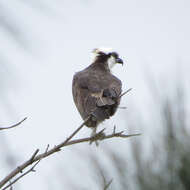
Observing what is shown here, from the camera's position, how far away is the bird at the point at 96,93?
14.4 ft

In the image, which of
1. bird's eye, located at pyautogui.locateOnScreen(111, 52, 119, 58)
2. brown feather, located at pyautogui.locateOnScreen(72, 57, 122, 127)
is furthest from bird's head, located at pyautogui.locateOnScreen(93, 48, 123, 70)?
brown feather, located at pyautogui.locateOnScreen(72, 57, 122, 127)

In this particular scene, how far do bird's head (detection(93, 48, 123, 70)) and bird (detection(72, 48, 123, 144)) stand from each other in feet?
0.23

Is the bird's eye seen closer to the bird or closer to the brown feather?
the bird

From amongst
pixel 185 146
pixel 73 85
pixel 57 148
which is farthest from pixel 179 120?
pixel 57 148

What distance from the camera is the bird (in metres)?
4.40

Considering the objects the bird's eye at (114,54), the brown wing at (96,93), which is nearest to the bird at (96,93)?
the brown wing at (96,93)

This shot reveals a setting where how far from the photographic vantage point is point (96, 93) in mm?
4730

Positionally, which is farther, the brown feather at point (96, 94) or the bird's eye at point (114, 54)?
the bird's eye at point (114, 54)

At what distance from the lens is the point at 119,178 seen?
5.21 metres

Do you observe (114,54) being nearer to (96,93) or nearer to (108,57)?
(108,57)

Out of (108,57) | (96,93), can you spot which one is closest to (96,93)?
(96,93)

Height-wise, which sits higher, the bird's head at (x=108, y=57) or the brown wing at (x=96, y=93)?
the bird's head at (x=108, y=57)

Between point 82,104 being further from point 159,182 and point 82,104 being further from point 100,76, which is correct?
point 159,182

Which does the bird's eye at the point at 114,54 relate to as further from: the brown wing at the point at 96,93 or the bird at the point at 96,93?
the brown wing at the point at 96,93
